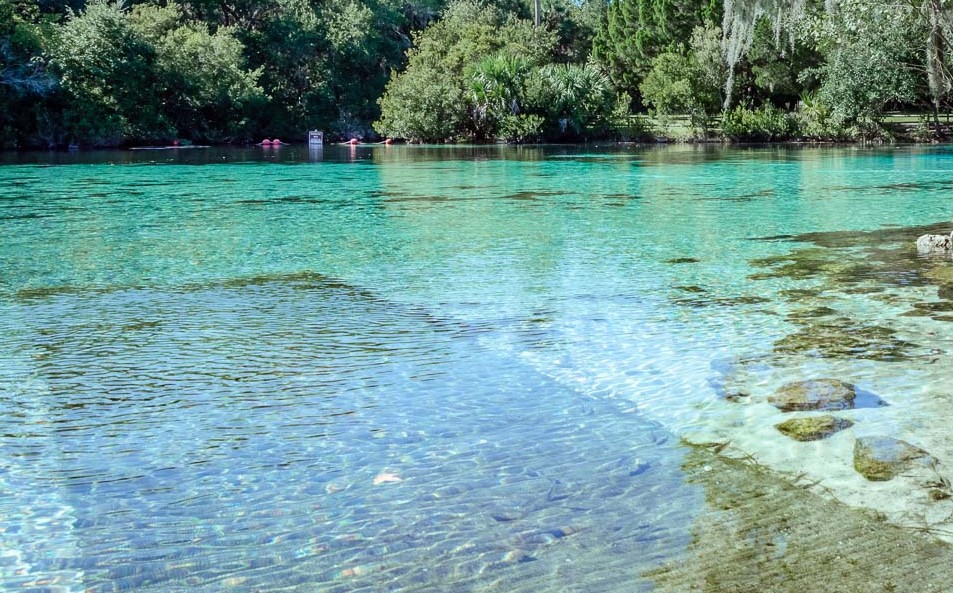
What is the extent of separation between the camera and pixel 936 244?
10742 mm

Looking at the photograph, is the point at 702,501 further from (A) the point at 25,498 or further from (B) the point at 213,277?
(B) the point at 213,277

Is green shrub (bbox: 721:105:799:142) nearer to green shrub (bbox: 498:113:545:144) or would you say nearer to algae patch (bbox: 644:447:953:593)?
green shrub (bbox: 498:113:545:144)

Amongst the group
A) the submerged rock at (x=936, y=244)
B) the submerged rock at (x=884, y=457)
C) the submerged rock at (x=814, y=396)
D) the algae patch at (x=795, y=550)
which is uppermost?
the submerged rock at (x=936, y=244)

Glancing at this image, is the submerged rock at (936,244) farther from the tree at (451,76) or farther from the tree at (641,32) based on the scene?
the tree at (641,32)

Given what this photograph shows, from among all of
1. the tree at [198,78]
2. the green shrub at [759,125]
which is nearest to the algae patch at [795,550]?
the green shrub at [759,125]

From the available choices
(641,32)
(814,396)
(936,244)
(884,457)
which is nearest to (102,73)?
(641,32)

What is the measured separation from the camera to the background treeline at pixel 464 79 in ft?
144

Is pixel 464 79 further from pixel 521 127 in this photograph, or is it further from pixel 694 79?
pixel 694 79

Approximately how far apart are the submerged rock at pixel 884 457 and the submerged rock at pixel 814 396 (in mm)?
601

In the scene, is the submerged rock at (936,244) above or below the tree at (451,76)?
below

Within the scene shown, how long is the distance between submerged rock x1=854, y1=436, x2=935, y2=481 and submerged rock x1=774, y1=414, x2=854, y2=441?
0.21m

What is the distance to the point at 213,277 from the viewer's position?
9.88 meters

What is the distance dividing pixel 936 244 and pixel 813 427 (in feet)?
23.1

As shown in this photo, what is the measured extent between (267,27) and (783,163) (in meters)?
43.0
